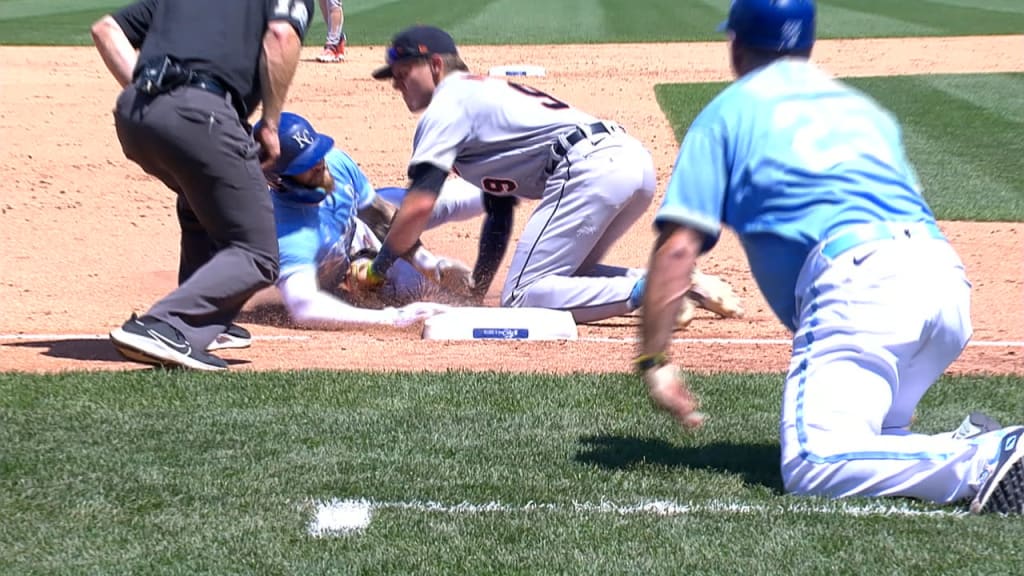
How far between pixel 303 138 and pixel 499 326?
4.48 ft

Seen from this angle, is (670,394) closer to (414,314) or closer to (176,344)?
(176,344)

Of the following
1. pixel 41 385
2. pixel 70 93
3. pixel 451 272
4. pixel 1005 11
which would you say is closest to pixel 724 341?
pixel 451 272

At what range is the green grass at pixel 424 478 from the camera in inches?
137

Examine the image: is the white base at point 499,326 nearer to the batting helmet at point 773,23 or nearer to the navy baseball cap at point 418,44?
the navy baseball cap at point 418,44

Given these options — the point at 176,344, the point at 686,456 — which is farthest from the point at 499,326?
the point at 686,456

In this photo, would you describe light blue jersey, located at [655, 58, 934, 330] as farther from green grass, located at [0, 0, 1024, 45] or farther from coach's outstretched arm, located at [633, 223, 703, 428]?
green grass, located at [0, 0, 1024, 45]

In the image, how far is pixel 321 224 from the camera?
23.5ft

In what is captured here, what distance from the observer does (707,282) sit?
7.15m

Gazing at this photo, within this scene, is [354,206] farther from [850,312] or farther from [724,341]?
[850,312]

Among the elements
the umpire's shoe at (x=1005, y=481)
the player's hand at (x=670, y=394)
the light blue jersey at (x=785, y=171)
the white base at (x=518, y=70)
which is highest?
the light blue jersey at (x=785, y=171)

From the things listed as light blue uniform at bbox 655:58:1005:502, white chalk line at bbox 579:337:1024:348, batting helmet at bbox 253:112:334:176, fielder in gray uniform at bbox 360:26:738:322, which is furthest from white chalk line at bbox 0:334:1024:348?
light blue uniform at bbox 655:58:1005:502

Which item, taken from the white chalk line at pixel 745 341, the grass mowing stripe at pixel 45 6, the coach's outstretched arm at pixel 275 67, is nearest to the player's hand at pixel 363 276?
the white chalk line at pixel 745 341

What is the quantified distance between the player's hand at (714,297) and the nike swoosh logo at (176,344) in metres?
2.62

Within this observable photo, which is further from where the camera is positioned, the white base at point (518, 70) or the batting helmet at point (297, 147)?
the white base at point (518, 70)
